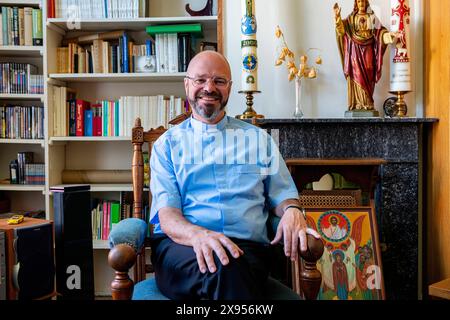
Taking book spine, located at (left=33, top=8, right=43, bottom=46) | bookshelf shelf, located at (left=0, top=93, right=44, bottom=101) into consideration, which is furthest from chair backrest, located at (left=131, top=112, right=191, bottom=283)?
book spine, located at (left=33, top=8, right=43, bottom=46)

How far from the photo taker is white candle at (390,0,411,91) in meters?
2.05

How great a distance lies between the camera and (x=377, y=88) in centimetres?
223

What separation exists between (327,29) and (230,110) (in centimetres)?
60

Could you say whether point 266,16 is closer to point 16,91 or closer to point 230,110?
point 230,110

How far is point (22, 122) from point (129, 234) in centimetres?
143

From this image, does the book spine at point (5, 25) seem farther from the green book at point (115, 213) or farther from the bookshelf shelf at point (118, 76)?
the green book at point (115, 213)

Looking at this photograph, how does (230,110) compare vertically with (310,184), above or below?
above

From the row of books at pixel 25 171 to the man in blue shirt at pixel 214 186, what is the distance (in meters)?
1.17

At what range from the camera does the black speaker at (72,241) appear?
183 cm

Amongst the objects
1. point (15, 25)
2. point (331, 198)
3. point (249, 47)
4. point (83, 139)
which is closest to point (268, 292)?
point (331, 198)

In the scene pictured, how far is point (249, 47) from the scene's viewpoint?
2.05 metres

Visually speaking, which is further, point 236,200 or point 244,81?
point 244,81

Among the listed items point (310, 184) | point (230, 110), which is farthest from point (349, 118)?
point (230, 110)

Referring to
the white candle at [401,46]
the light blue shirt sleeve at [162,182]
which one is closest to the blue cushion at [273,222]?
the light blue shirt sleeve at [162,182]
